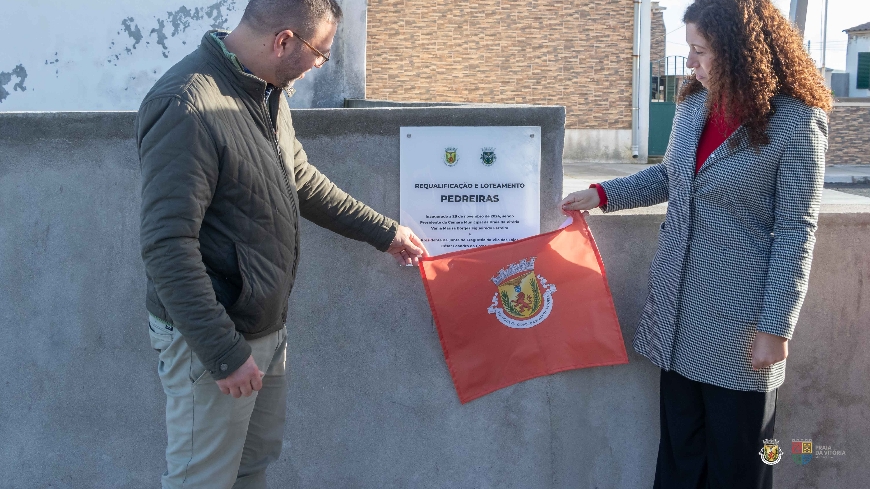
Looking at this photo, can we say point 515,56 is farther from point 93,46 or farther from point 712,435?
point 712,435

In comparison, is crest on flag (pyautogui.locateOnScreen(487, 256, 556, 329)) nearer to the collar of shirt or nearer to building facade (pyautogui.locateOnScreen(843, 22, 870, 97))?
the collar of shirt

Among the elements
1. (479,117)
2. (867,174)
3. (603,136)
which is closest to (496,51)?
(603,136)

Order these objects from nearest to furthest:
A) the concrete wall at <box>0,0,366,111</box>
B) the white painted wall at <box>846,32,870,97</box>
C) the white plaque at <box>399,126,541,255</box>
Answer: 1. the white plaque at <box>399,126,541,255</box>
2. the concrete wall at <box>0,0,366,111</box>
3. the white painted wall at <box>846,32,870,97</box>

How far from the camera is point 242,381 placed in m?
2.46

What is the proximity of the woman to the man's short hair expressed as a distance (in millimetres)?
1324

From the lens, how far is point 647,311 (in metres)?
3.37

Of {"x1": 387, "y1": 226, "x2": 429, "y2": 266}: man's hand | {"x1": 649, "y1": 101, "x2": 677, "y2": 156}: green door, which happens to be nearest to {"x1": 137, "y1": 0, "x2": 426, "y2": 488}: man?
{"x1": 387, "y1": 226, "x2": 429, "y2": 266}: man's hand

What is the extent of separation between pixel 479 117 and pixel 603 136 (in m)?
20.6

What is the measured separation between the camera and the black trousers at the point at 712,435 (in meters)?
3.03

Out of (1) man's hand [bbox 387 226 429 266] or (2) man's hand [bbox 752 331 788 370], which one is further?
(1) man's hand [bbox 387 226 429 266]

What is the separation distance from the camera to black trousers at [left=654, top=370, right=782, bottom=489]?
9.93 ft

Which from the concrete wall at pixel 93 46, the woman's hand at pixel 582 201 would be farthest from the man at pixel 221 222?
the concrete wall at pixel 93 46

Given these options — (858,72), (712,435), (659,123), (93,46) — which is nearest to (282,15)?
(712,435)

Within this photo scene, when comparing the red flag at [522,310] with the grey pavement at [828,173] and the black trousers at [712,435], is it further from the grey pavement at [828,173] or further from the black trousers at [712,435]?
the grey pavement at [828,173]
